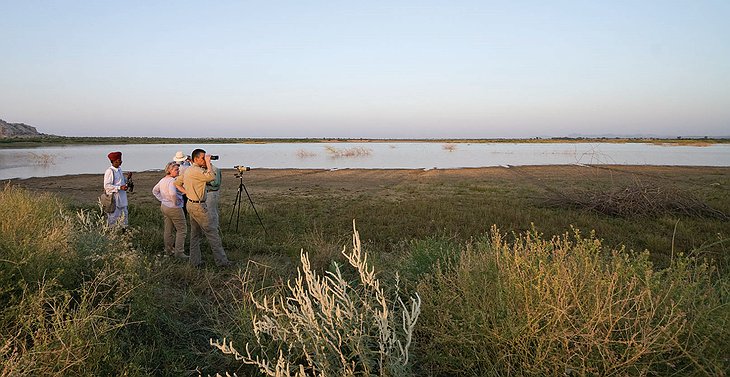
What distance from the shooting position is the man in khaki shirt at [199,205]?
21.0ft

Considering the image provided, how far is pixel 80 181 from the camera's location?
70.1ft

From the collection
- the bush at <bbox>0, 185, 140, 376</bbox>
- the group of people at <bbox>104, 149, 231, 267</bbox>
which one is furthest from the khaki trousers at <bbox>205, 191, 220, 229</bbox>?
the bush at <bbox>0, 185, 140, 376</bbox>

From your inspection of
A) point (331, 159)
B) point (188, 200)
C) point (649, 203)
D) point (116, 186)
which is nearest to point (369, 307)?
point (188, 200)

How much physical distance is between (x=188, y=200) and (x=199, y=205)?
8.3 inches

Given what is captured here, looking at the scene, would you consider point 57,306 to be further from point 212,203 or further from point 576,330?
point 576,330

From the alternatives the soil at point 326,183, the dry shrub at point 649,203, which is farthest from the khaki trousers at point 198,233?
the dry shrub at point 649,203

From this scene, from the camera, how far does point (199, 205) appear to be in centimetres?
639

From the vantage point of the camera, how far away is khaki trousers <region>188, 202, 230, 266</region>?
6.39m

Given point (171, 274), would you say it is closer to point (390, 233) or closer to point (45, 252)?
point (45, 252)

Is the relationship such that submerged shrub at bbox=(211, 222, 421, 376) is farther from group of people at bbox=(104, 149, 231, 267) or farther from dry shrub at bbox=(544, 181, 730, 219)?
dry shrub at bbox=(544, 181, 730, 219)

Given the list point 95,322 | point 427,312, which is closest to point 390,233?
point 427,312

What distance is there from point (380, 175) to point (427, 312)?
22.9 m

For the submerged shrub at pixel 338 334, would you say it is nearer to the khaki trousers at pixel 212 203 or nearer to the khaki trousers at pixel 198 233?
the khaki trousers at pixel 198 233

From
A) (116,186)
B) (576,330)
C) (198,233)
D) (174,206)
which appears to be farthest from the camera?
(116,186)
